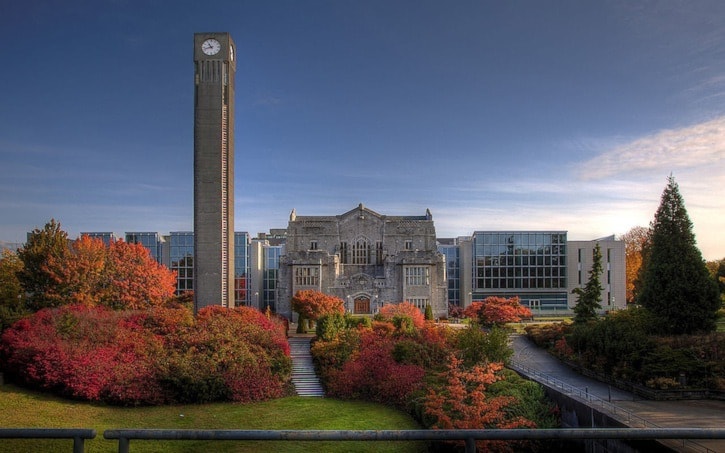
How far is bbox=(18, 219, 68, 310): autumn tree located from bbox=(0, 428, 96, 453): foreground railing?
30.7 m

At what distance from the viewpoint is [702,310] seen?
26.6 m

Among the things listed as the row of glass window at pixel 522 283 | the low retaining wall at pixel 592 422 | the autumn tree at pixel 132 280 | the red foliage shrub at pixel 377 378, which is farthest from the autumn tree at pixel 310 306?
the row of glass window at pixel 522 283

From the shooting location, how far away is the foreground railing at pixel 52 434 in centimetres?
320

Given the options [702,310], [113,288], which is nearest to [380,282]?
[113,288]

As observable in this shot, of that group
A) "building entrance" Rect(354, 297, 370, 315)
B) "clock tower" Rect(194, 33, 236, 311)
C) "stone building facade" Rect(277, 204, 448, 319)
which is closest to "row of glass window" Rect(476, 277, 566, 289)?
"stone building facade" Rect(277, 204, 448, 319)

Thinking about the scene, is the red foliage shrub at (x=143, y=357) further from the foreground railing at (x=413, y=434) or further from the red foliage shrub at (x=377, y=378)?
the foreground railing at (x=413, y=434)

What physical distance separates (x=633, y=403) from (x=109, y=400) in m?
22.1

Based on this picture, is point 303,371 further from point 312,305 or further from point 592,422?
point 592,422

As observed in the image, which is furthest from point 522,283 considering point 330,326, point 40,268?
point 40,268

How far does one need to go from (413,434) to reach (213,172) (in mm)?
30428

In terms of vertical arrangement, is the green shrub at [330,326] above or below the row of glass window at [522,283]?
below

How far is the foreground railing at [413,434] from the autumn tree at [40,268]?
1223 inches

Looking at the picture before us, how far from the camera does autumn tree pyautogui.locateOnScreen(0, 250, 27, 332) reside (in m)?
25.6

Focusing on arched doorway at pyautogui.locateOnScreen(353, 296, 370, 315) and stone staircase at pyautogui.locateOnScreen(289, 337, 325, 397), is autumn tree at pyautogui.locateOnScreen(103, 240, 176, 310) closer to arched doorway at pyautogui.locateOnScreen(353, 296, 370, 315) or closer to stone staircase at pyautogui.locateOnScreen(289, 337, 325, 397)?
stone staircase at pyautogui.locateOnScreen(289, 337, 325, 397)
